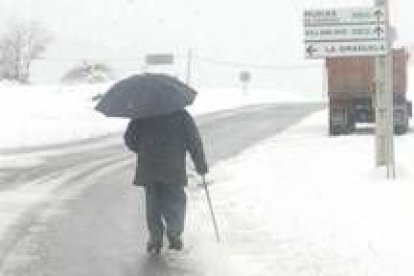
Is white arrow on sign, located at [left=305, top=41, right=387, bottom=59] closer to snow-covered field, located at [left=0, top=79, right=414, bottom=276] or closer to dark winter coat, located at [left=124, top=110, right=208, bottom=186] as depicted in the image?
snow-covered field, located at [left=0, top=79, right=414, bottom=276]

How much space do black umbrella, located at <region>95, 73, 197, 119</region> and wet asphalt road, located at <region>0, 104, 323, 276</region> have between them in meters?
1.40

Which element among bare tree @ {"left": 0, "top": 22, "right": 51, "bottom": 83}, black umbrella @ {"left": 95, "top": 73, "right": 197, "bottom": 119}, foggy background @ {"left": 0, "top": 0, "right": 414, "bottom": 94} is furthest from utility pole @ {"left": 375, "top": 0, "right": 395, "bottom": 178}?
foggy background @ {"left": 0, "top": 0, "right": 414, "bottom": 94}

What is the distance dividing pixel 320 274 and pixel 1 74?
50.0 meters

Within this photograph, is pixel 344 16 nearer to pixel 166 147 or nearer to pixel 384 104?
pixel 384 104

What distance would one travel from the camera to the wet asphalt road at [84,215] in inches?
431

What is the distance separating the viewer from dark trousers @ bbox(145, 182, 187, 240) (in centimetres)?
1158

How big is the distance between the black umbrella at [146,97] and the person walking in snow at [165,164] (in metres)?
0.25

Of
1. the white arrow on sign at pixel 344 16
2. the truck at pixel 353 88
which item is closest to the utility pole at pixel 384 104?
the white arrow on sign at pixel 344 16

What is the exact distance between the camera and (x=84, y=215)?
1446 cm

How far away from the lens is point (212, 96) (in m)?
49.9

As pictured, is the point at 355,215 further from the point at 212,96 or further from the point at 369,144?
the point at 212,96

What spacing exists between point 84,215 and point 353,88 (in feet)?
43.5

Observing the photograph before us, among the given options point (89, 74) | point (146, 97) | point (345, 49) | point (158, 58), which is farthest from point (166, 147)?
point (89, 74)

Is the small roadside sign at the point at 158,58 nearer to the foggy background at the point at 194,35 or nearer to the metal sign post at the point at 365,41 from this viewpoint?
the foggy background at the point at 194,35
